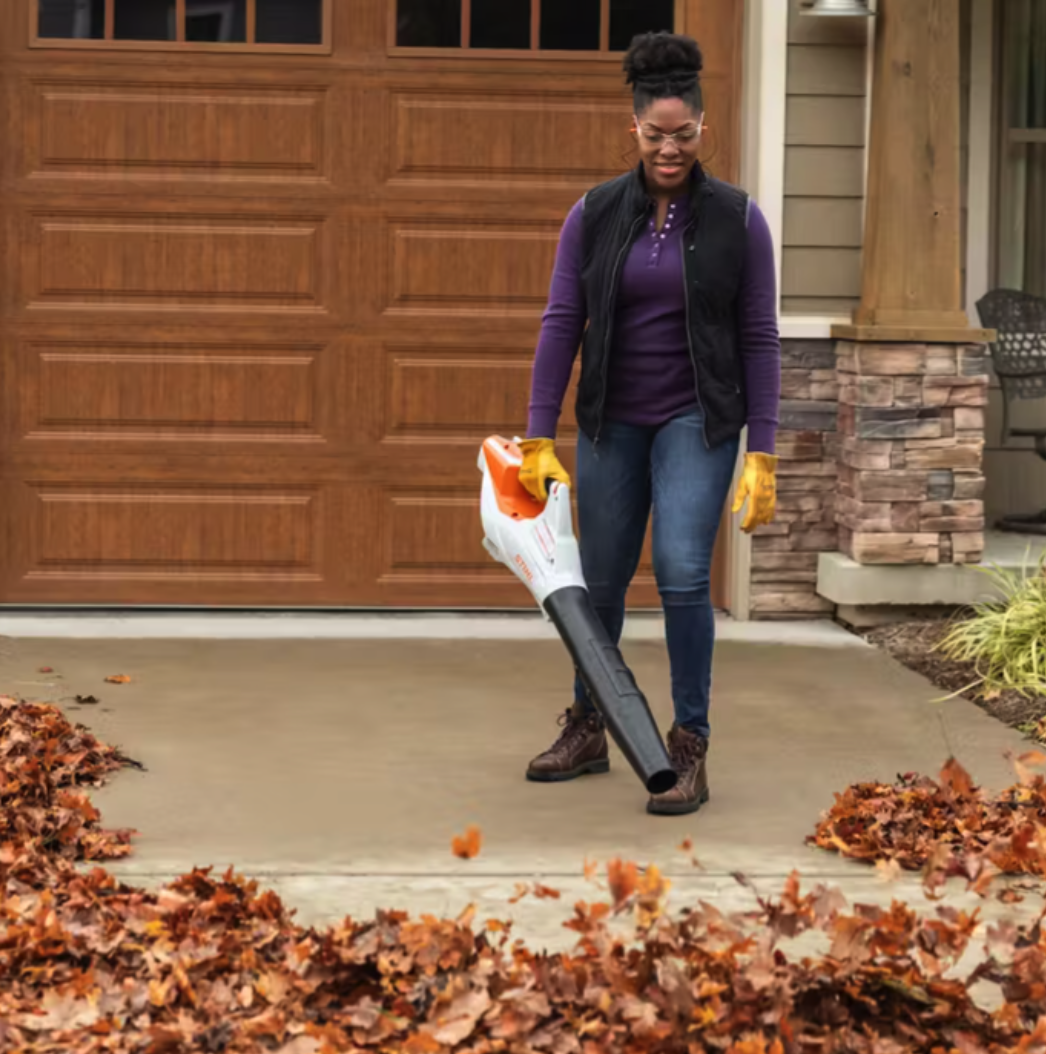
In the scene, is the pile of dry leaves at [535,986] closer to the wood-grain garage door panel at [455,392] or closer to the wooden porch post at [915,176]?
the wooden porch post at [915,176]

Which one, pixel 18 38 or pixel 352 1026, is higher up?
pixel 18 38

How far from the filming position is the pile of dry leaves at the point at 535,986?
4129 millimetres

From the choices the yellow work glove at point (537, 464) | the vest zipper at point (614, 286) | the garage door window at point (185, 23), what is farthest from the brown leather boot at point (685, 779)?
the garage door window at point (185, 23)

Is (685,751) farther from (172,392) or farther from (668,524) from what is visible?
(172,392)

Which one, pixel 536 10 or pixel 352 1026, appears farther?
pixel 536 10

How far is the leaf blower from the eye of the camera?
5.95 meters

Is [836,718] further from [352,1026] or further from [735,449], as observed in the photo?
[352,1026]

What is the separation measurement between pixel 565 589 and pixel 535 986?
204 cm

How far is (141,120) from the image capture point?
9414 mm

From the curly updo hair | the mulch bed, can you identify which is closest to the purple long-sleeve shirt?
the curly updo hair

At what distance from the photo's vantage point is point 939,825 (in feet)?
19.1

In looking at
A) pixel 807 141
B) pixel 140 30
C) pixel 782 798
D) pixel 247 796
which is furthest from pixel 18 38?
pixel 782 798

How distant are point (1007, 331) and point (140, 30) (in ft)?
13.6

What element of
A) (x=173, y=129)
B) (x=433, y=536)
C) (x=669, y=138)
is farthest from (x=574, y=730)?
(x=173, y=129)
